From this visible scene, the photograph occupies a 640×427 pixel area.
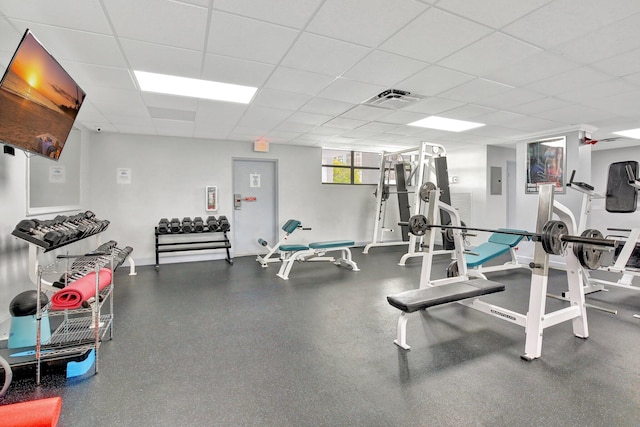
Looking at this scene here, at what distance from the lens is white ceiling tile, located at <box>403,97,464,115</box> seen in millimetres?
3793

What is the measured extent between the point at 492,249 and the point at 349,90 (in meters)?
3.02

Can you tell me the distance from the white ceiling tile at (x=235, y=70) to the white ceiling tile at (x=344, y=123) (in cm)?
172

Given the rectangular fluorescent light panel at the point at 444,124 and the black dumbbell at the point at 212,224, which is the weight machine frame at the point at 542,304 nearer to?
the rectangular fluorescent light panel at the point at 444,124

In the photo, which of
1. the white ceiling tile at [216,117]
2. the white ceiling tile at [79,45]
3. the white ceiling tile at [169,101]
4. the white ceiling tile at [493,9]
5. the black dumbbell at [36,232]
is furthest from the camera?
the white ceiling tile at [216,117]

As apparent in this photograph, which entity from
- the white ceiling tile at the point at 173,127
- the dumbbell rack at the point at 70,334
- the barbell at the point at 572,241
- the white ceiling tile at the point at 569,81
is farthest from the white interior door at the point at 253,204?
the barbell at the point at 572,241

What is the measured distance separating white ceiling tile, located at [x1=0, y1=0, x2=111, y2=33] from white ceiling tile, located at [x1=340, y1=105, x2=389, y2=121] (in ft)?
9.20

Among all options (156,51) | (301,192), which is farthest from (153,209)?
(156,51)

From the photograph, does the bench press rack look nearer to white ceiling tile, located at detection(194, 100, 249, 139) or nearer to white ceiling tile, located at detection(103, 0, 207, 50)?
white ceiling tile, located at detection(103, 0, 207, 50)

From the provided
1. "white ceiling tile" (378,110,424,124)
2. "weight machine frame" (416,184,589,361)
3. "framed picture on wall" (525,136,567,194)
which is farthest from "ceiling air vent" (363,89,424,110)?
"framed picture on wall" (525,136,567,194)

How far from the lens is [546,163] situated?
552 cm

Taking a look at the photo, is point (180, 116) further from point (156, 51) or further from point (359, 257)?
point (359, 257)

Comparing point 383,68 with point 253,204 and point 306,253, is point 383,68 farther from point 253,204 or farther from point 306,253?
point 253,204

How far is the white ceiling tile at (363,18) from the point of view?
1923 millimetres

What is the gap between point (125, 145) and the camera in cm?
548
